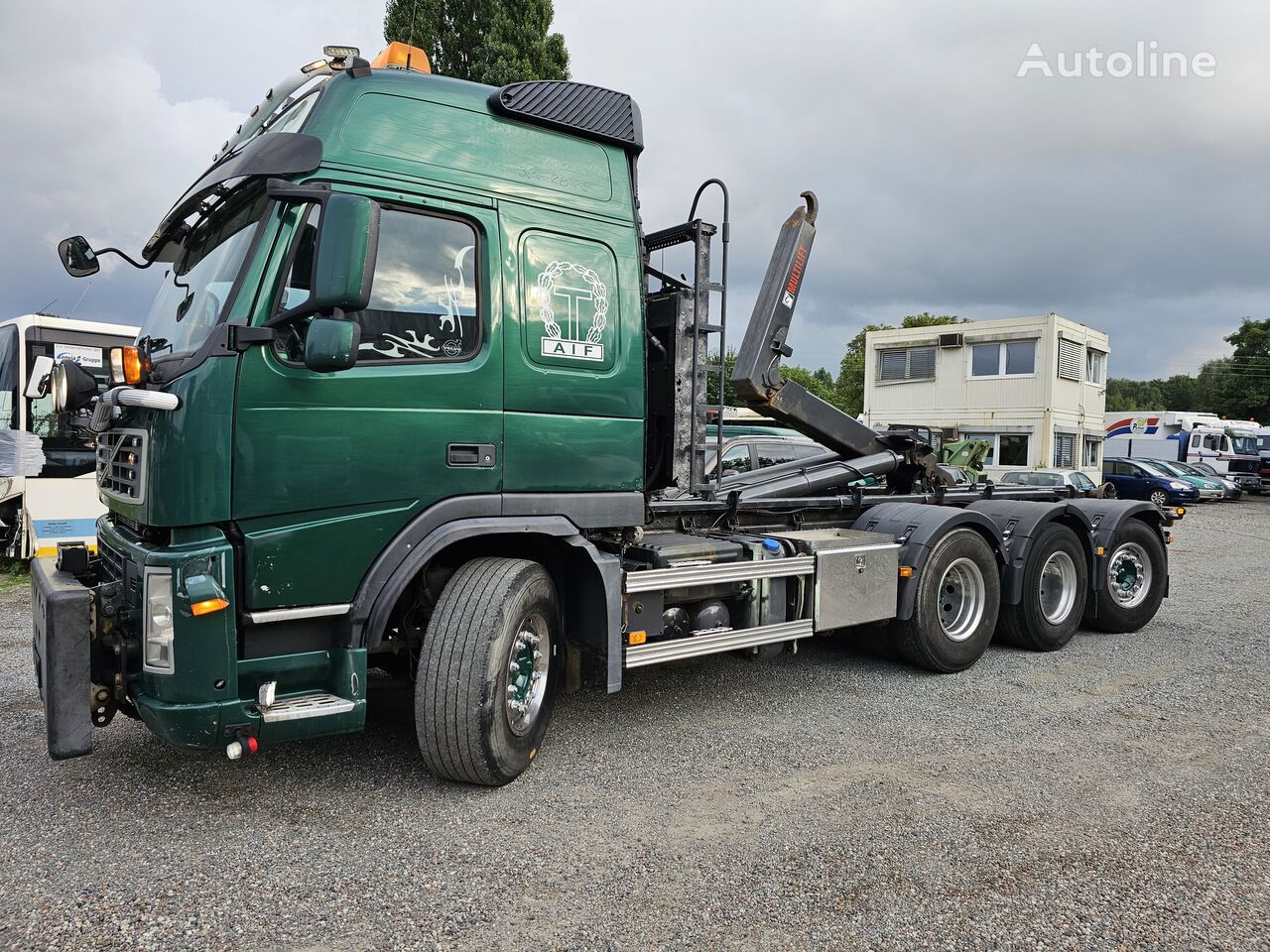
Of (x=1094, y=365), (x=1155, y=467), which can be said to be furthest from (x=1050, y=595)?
(x=1155, y=467)

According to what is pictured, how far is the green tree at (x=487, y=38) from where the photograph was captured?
1397 cm

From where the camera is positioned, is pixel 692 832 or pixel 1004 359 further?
pixel 1004 359

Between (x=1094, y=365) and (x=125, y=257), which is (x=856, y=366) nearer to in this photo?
(x=1094, y=365)

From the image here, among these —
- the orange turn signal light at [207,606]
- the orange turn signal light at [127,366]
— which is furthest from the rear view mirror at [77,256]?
the orange turn signal light at [207,606]

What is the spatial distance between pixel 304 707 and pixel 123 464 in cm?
133

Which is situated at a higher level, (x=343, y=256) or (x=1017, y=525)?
(x=343, y=256)

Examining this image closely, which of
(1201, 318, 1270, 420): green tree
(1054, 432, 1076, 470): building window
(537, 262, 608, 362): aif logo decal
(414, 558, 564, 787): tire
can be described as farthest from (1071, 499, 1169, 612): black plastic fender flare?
(1201, 318, 1270, 420): green tree

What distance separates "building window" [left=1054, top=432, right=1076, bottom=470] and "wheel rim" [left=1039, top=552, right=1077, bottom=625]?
19962 mm

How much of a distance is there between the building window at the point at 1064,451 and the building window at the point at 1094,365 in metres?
2.18

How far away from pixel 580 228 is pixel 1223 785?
423 centimetres

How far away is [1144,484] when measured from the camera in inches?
1050

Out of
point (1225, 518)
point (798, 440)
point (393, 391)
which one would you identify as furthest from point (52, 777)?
point (1225, 518)

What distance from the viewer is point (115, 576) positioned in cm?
392

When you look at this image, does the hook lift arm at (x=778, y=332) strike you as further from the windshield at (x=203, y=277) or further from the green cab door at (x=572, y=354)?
the windshield at (x=203, y=277)
